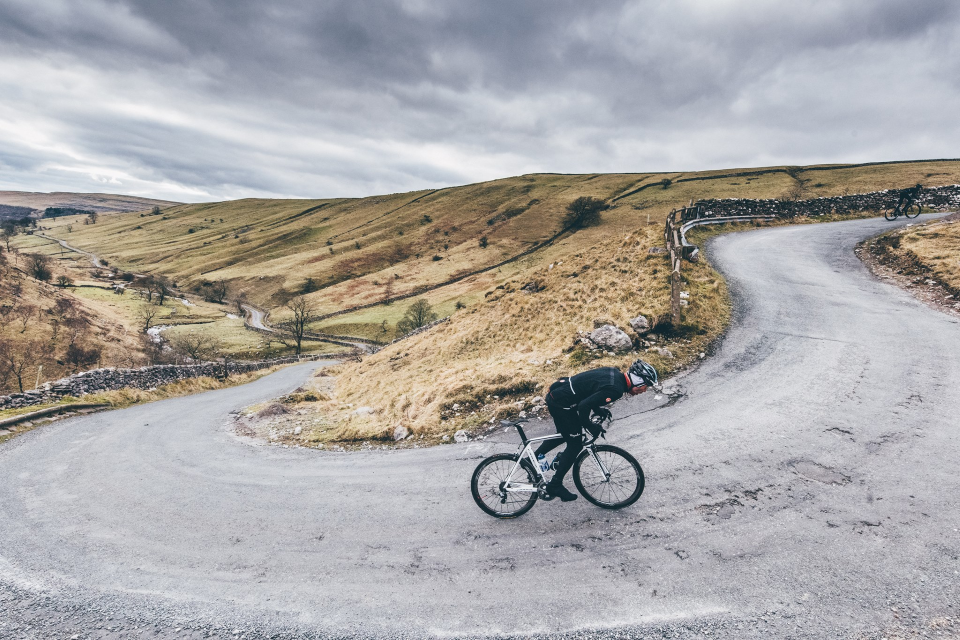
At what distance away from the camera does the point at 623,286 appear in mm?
16000

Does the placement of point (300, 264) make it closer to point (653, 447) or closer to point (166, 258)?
point (166, 258)

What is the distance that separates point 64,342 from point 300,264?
73.8 meters

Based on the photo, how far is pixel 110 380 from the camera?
2262 cm

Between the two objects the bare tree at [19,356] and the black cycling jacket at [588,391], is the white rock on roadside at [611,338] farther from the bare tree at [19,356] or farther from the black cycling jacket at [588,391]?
the bare tree at [19,356]

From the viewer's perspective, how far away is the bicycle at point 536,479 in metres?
6.02

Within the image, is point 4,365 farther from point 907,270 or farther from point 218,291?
point 218,291

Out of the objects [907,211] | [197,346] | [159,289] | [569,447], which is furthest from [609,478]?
[159,289]

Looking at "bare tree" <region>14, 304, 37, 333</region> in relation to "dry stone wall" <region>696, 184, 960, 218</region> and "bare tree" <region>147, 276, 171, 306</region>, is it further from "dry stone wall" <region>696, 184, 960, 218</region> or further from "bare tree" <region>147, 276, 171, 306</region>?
"dry stone wall" <region>696, 184, 960, 218</region>

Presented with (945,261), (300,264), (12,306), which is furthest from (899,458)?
(300,264)

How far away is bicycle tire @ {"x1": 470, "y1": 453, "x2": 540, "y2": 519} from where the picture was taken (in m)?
6.08

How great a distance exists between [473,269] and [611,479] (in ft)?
269

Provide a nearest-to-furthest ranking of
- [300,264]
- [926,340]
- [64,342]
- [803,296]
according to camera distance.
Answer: [926,340] → [803,296] → [64,342] → [300,264]

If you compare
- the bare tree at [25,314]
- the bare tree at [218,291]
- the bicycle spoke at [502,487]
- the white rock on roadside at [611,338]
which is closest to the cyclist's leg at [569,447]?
the bicycle spoke at [502,487]

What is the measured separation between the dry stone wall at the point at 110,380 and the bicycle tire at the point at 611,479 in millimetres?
21007
